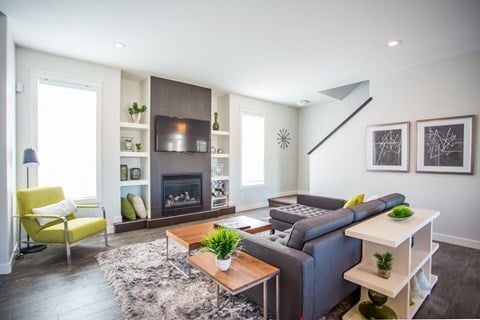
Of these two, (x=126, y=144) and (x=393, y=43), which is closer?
(x=393, y=43)

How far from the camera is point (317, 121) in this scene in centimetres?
683

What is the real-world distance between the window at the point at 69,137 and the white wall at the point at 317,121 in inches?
211

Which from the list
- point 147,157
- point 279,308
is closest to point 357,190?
point 279,308

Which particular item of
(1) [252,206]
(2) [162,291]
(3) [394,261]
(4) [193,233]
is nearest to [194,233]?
(4) [193,233]

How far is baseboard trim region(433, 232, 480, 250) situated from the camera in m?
3.42

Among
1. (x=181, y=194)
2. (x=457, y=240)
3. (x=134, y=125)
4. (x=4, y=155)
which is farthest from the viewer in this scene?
(x=181, y=194)

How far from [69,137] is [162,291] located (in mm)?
2972

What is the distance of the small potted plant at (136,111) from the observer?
14.7 ft

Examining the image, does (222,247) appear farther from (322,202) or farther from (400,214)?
(322,202)

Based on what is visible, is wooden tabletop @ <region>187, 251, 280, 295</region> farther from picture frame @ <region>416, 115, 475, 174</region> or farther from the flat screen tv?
picture frame @ <region>416, 115, 475, 174</region>

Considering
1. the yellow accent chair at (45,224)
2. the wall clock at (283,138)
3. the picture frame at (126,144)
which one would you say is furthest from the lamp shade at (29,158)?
the wall clock at (283,138)

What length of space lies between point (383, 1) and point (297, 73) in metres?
2.04

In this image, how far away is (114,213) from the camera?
4156 millimetres

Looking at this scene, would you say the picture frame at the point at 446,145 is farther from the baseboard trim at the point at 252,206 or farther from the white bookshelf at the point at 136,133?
the white bookshelf at the point at 136,133
